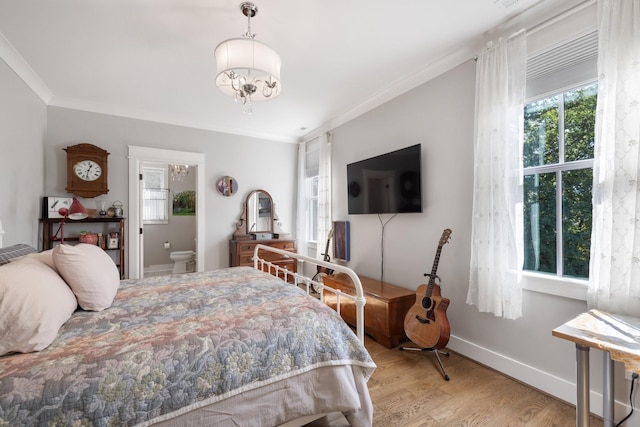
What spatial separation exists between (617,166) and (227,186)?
13.5 feet

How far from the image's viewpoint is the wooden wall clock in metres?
3.29

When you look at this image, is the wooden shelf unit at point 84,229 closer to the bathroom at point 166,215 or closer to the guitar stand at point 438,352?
the bathroom at point 166,215

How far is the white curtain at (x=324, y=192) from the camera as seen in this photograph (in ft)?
13.1

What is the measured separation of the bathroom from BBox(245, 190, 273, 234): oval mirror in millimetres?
1894

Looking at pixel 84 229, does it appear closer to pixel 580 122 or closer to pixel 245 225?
pixel 245 225

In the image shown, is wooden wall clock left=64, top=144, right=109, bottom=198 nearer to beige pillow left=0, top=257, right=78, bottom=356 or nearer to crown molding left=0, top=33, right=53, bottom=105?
crown molding left=0, top=33, right=53, bottom=105

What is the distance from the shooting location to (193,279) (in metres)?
2.12

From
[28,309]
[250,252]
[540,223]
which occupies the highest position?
[540,223]

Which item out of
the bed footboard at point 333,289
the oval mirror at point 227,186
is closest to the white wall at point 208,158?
the oval mirror at point 227,186

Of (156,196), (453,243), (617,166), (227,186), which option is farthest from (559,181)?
(156,196)

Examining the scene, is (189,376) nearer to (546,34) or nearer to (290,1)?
(290,1)

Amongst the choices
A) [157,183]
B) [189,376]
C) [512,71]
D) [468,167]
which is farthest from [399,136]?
[157,183]

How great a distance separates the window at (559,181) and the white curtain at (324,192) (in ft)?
7.86

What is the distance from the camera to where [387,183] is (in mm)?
2953
